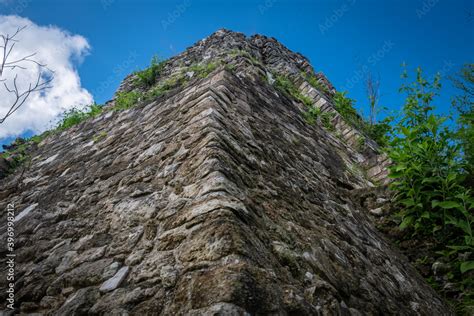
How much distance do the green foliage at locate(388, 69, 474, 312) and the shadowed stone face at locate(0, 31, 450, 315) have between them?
0.45m

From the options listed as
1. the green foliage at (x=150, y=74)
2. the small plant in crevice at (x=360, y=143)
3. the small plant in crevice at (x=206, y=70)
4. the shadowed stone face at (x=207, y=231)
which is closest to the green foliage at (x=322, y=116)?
the small plant in crevice at (x=360, y=143)

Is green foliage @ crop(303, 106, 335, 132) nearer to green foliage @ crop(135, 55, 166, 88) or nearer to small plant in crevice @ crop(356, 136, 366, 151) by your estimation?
small plant in crevice @ crop(356, 136, 366, 151)

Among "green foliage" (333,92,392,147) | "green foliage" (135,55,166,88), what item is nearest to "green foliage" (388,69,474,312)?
"green foliage" (333,92,392,147)

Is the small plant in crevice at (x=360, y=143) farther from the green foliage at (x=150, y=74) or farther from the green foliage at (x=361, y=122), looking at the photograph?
the green foliage at (x=150, y=74)

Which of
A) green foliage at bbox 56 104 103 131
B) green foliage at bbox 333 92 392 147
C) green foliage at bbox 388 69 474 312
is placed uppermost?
green foliage at bbox 56 104 103 131

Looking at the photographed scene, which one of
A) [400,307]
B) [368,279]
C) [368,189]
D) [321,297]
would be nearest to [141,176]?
[321,297]

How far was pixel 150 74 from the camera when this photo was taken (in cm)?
804

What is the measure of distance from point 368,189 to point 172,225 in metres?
2.94

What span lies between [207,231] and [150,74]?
7.41 meters

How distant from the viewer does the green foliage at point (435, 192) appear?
2.73m

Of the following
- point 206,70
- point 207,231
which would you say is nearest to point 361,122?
point 206,70

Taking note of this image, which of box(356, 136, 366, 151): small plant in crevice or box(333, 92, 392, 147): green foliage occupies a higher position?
box(333, 92, 392, 147): green foliage

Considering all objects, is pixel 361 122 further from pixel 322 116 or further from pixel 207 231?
pixel 207 231

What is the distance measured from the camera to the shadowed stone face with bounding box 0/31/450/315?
135 cm
